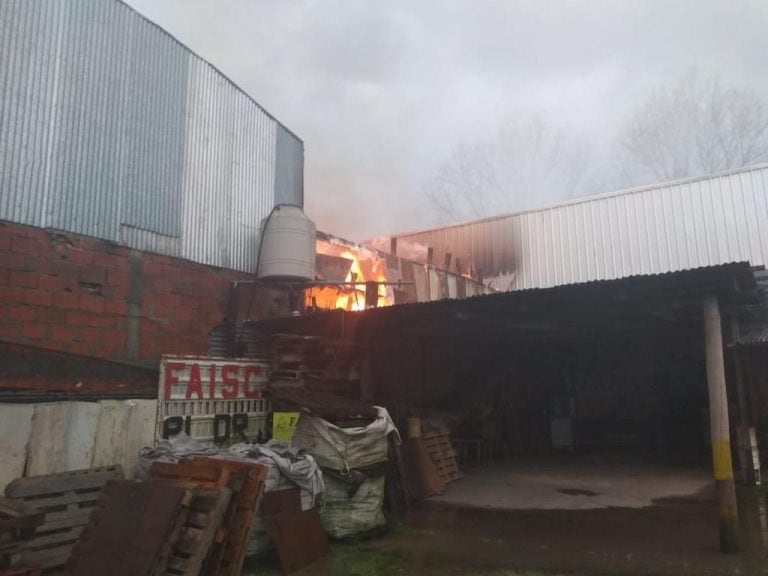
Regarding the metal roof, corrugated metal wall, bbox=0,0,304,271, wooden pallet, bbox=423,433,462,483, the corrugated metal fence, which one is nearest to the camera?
the corrugated metal fence

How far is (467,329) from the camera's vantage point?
9773 millimetres

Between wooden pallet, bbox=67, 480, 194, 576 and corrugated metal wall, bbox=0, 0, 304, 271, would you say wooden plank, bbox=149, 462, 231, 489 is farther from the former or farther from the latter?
corrugated metal wall, bbox=0, 0, 304, 271

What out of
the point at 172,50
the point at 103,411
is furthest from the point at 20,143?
the point at 103,411

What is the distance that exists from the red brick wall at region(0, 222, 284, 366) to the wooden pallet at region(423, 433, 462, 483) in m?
4.47

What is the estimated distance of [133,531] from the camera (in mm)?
4609

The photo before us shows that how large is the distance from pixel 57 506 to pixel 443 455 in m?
6.36

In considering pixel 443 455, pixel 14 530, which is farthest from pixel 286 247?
pixel 14 530

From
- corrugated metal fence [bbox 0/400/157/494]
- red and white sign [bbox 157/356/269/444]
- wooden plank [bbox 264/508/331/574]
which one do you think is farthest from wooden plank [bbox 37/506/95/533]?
wooden plank [bbox 264/508/331/574]

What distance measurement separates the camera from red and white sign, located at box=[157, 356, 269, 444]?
24.3 ft

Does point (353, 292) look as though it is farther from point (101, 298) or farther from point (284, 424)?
point (101, 298)

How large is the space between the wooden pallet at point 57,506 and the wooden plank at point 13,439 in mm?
160

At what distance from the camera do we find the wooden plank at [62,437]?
5695 mm

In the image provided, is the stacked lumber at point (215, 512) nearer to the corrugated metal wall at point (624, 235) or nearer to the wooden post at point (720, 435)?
the wooden post at point (720, 435)

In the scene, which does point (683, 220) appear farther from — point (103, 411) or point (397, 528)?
point (103, 411)
